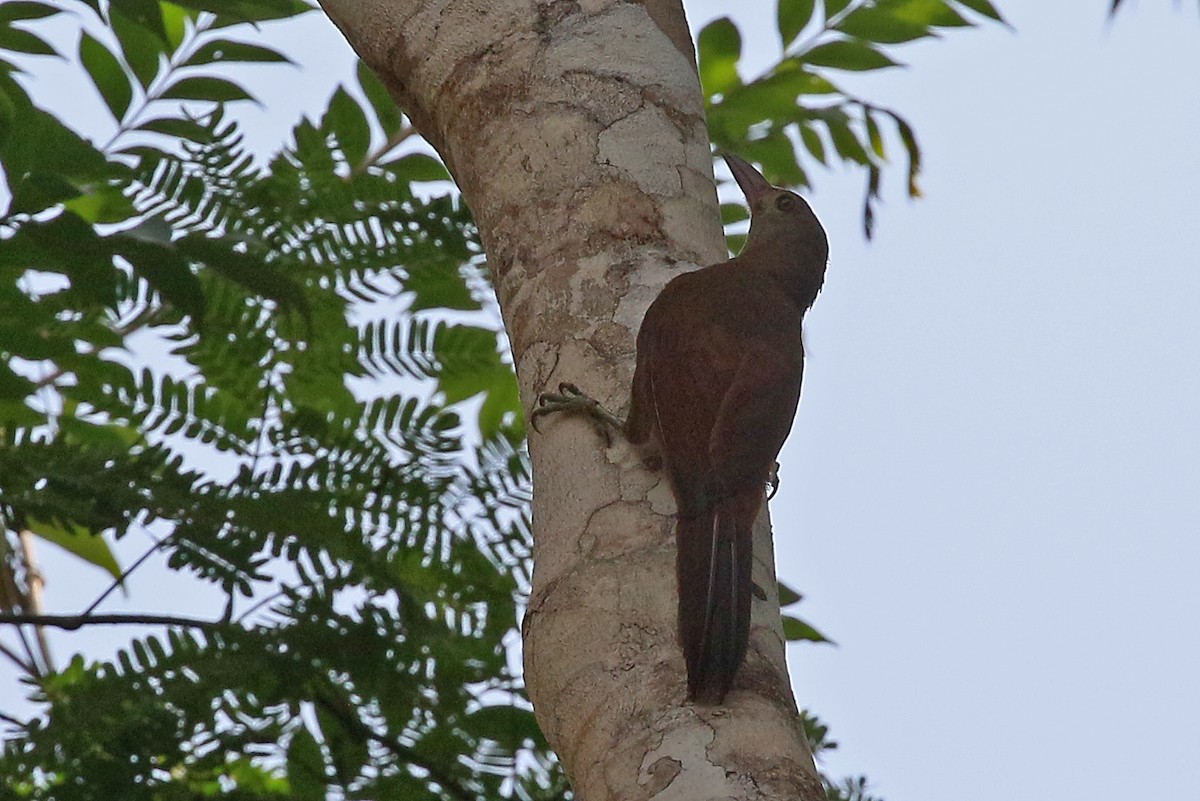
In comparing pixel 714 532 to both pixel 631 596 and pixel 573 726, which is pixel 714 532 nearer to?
pixel 631 596

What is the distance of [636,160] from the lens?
198 cm

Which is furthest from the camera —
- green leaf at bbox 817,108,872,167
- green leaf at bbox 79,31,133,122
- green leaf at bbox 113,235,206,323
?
green leaf at bbox 817,108,872,167

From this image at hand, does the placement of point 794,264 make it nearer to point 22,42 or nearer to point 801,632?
point 801,632

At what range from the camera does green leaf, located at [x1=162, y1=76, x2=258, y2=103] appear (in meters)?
2.69

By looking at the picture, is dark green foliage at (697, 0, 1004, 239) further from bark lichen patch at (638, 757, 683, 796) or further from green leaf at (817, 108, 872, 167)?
bark lichen patch at (638, 757, 683, 796)

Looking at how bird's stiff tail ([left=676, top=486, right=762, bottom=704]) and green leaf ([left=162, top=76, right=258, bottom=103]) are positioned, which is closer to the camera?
bird's stiff tail ([left=676, top=486, right=762, bottom=704])

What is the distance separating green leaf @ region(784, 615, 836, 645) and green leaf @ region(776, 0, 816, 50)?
128 cm

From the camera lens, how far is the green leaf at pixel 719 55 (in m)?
3.11

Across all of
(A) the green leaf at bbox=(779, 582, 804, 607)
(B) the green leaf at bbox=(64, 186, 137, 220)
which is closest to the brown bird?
(A) the green leaf at bbox=(779, 582, 804, 607)

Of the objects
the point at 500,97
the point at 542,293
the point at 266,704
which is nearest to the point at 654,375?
the point at 542,293

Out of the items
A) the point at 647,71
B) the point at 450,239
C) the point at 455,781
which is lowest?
the point at 455,781

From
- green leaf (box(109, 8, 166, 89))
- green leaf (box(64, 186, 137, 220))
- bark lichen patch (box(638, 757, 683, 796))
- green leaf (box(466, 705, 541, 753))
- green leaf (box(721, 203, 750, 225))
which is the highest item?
green leaf (box(721, 203, 750, 225))

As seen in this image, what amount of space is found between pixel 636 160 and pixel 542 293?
0.77 ft

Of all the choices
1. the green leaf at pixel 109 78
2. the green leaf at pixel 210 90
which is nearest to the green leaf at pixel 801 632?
the green leaf at pixel 210 90
